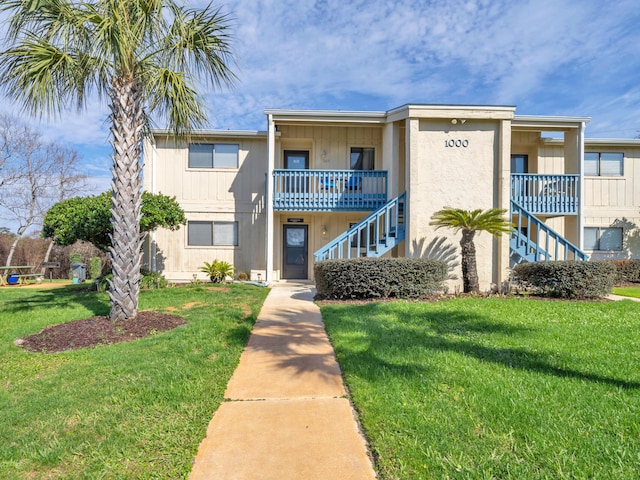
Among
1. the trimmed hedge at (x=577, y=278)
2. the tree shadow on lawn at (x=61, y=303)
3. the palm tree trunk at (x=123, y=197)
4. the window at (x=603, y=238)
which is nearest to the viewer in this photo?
the palm tree trunk at (x=123, y=197)

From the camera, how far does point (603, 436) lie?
99.8 inches

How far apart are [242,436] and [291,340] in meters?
2.56

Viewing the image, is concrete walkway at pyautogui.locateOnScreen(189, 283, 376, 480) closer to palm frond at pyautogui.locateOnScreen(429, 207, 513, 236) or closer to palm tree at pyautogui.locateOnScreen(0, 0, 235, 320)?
palm tree at pyautogui.locateOnScreen(0, 0, 235, 320)

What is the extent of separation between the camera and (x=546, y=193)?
466 inches

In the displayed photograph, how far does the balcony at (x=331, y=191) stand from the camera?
39.5ft

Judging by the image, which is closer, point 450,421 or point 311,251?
point 450,421

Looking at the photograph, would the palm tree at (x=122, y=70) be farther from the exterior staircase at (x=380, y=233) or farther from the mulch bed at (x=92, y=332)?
the exterior staircase at (x=380, y=233)

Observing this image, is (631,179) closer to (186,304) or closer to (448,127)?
(448,127)

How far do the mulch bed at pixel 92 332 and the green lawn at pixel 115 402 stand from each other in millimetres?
261

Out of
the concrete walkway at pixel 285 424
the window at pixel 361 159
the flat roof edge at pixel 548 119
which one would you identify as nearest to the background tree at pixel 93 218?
the window at pixel 361 159

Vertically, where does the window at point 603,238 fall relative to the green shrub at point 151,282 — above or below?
above

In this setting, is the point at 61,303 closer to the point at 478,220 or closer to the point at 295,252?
the point at 295,252

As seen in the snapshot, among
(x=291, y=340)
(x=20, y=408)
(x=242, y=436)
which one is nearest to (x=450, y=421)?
(x=242, y=436)

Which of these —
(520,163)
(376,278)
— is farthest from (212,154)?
(520,163)
